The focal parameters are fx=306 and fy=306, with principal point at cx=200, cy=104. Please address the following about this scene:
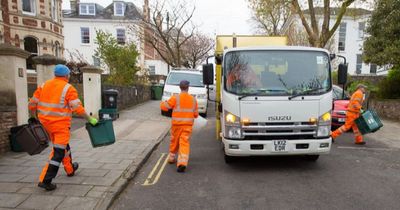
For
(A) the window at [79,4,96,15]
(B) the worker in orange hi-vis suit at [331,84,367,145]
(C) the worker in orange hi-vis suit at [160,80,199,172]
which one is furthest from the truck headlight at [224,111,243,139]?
(A) the window at [79,4,96,15]

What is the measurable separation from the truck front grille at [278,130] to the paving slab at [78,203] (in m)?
2.70

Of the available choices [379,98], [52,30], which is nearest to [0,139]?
[379,98]

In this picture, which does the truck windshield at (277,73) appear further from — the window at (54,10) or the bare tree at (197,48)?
the bare tree at (197,48)

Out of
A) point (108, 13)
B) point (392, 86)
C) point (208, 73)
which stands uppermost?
point (108, 13)

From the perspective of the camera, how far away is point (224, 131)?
5648 mm

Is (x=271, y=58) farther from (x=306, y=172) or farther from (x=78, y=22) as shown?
(x=78, y=22)

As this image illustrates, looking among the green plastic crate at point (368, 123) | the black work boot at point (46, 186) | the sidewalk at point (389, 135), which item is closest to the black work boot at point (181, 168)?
the black work boot at point (46, 186)

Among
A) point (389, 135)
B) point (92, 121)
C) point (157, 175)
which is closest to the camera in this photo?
point (92, 121)

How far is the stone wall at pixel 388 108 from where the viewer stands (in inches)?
522

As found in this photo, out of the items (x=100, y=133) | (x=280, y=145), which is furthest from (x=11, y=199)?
(x=280, y=145)

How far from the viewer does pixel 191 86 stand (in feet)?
44.7

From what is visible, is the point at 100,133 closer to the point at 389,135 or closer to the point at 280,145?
the point at 280,145

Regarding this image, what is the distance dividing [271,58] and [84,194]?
3.92 m

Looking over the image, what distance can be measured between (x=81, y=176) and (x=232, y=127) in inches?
106
